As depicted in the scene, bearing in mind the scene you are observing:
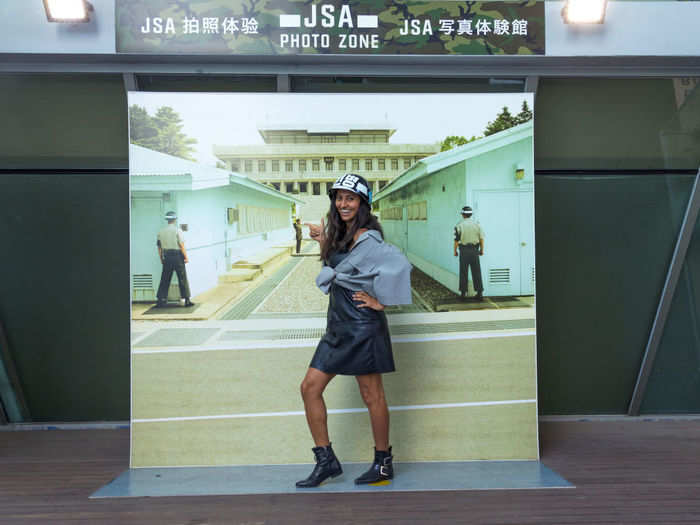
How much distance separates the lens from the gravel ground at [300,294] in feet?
13.8

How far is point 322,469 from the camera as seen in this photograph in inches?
141

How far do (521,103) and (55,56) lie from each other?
3081 mm

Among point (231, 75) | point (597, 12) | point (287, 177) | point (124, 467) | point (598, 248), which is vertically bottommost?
point (124, 467)

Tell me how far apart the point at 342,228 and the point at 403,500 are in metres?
1.54

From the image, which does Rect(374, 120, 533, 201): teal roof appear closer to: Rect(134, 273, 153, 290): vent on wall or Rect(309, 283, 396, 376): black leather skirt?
Rect(309, 283, 396, 376): black leather skirt

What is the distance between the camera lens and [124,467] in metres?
4.04

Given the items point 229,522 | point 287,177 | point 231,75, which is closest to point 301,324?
point 287,177

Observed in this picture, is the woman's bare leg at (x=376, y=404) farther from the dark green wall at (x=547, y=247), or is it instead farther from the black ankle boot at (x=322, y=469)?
the dark green wall at (x=547, y=247)

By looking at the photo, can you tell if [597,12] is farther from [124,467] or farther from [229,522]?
[124,467]

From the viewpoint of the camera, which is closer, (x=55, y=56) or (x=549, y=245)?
(x=55, y=56)

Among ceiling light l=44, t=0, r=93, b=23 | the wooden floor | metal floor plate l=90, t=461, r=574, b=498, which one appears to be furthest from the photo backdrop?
ceiling light l=44, t=0, r=93, b=23

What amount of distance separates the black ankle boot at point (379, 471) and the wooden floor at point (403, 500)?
150mm

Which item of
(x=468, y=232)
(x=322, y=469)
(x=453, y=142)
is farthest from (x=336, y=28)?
(x=322, y=469)

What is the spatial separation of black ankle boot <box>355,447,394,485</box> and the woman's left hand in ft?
2.81
